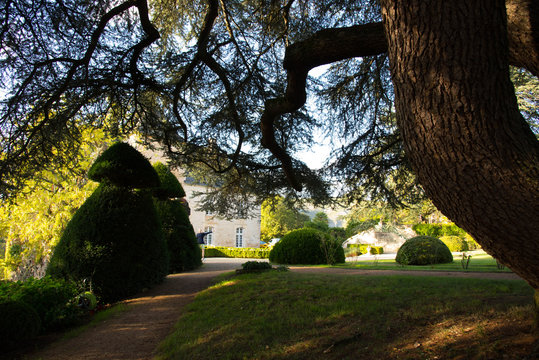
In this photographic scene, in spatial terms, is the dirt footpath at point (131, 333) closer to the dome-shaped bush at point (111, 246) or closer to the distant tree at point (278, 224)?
the dome-shaped bush at point (111, 246)

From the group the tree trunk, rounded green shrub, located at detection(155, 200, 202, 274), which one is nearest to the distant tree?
rounded green shrub, located at detection(155, 200, 202, 274)

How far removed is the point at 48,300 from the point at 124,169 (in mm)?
3142

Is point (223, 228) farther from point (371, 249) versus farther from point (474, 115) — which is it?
point (474, 115)

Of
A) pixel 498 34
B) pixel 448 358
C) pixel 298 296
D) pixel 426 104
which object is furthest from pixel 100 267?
pixel 498 34

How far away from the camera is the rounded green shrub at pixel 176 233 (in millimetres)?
10875

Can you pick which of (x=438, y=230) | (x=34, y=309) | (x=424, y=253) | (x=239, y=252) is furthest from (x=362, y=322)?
(x=438, y=230)

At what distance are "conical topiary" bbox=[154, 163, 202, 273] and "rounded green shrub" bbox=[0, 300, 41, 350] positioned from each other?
18.7 ft

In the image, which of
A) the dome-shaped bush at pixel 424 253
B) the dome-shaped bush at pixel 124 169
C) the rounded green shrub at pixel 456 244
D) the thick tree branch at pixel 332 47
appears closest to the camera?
the thick tree branch at pixel 332 47

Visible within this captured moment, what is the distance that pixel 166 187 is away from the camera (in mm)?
10969

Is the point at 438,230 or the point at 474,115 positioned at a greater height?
the point at 438,230

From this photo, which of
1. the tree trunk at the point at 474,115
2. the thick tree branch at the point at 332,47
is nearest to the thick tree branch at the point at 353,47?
the thick tree branch at the point at 332,47

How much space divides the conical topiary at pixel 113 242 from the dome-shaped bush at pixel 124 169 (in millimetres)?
22

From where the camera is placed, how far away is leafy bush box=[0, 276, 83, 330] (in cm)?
559

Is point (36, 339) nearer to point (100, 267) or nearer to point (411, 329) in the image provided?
point (100, 267)
